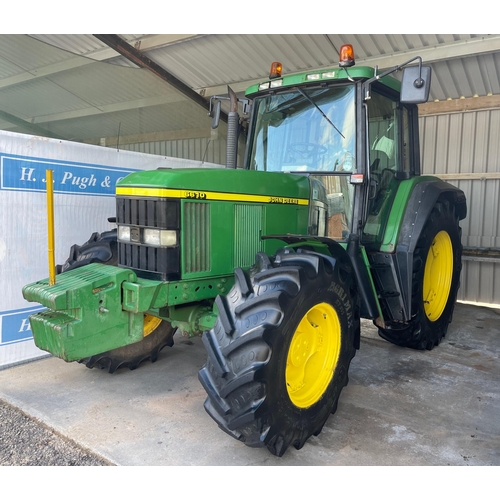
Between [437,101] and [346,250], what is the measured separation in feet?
15.5

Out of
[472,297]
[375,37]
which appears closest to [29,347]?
Result: [375,37]

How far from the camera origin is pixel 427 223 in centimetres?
394

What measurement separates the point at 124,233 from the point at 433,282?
3.16m

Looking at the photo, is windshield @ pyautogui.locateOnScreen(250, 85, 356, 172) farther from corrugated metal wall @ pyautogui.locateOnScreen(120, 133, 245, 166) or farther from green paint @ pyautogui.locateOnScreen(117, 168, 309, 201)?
corrugated metal wall @ pyautogui.locateOnScreen(120, 133, 245, 166)

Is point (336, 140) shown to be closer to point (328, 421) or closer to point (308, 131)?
point (308, 131)

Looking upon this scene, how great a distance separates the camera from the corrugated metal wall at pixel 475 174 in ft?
22.0

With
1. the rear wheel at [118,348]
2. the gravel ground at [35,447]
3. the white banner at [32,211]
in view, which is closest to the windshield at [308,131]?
the rear wheel at [118,348]

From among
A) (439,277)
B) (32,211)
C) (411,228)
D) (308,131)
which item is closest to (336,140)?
(308,131)

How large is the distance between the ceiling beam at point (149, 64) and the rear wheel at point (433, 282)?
356cm

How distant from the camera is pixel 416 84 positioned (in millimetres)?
2963

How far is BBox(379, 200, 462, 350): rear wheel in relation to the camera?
3.95 meters

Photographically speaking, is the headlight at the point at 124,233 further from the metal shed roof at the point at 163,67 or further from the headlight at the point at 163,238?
the metal shed roof at the point at 163,67

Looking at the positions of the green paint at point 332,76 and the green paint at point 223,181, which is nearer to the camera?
the green paint at point 223,181

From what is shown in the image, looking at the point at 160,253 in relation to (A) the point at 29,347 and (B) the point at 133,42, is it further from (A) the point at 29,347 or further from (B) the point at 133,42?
(B) the point at 133,42
